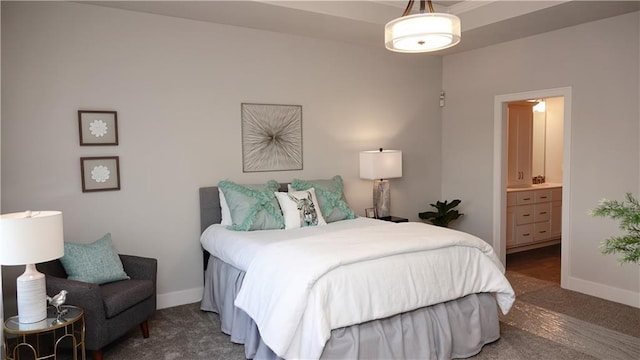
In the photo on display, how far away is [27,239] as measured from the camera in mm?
2443

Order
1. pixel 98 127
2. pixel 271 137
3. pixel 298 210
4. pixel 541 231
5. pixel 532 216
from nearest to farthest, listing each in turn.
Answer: pixel 98 127 < pixel 298 210 < pixel 271 137 < pixel 532 216 < pixel 541 231

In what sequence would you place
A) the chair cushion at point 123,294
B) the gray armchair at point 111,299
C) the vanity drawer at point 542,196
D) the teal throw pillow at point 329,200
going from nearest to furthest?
the gray armchair at point 111,299, the chair cushion at point 123,294, the teal throw pillow at point 329,200, the vanity drawer at point 542,196

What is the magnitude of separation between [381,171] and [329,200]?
0.87 metres

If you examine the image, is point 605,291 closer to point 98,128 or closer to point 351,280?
point 351,280

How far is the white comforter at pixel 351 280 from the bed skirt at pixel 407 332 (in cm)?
8

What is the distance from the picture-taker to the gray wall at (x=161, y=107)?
351cm

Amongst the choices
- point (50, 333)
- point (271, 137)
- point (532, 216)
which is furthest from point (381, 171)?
point (50, 333)

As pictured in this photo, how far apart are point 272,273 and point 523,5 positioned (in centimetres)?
324

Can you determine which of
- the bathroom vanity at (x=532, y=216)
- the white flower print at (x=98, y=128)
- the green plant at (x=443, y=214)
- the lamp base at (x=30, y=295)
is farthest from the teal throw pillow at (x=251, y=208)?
the bathroom vanity at (x=532, y=216)

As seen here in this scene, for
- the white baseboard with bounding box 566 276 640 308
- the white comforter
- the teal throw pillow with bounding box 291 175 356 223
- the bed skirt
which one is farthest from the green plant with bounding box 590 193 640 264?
the white baseboard with bounding box 566 276 640 308

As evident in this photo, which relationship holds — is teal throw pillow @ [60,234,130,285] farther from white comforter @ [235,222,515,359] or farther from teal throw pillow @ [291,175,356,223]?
teal throw pillow @ [291,175,356,223]

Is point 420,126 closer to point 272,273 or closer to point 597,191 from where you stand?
point 597,191

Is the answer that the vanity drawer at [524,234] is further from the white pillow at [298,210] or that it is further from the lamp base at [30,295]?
the lamp base at [30,295]

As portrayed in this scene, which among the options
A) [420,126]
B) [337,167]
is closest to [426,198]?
[420,126]
